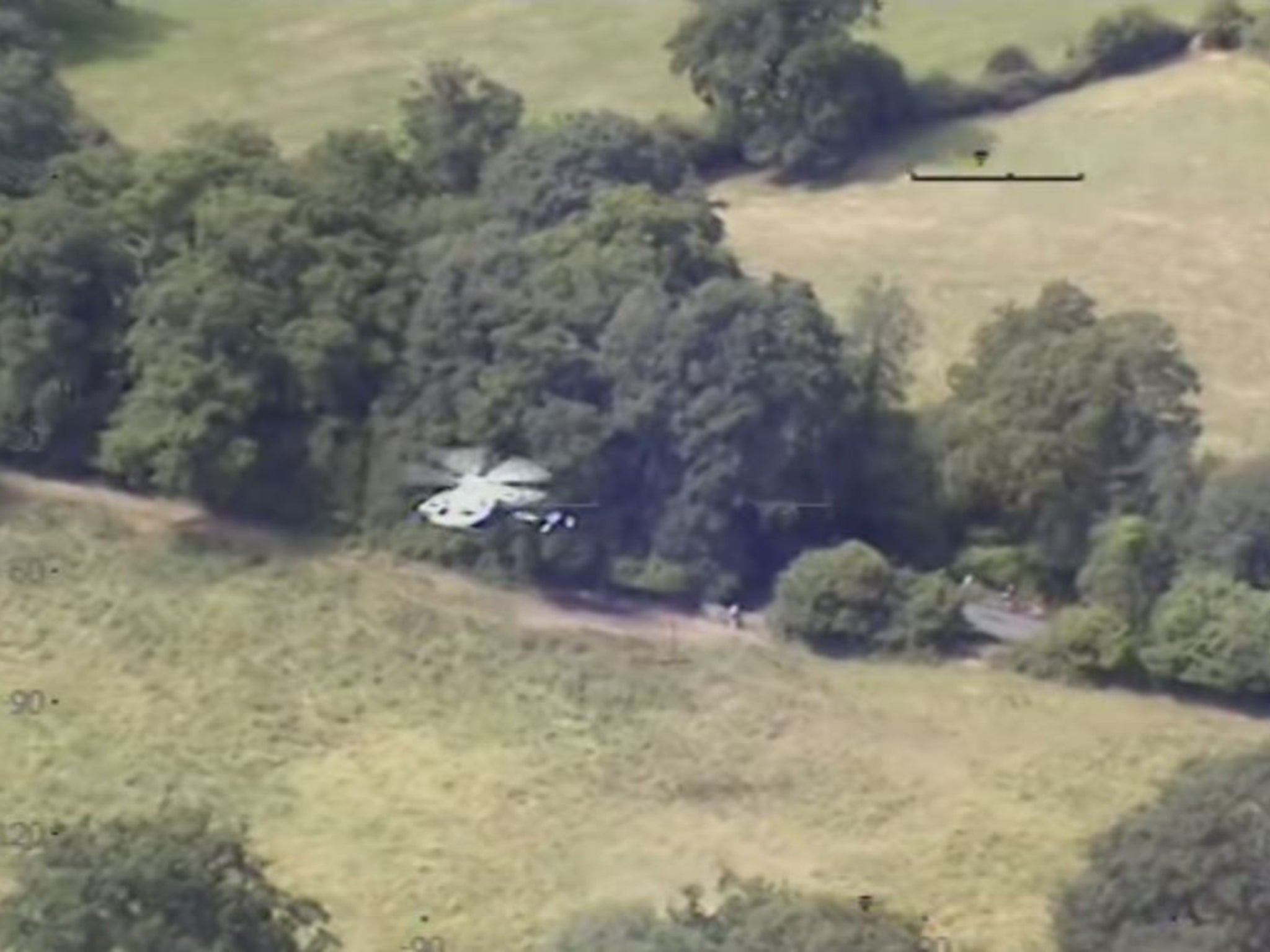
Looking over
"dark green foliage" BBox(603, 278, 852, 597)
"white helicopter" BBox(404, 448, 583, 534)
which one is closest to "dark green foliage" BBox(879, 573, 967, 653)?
"dark green foliage" BBox(603, 278, 852, 597)

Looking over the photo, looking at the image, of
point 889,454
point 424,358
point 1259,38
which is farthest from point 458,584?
point 1259,38

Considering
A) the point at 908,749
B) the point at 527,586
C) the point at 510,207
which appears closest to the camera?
the point at 908,749

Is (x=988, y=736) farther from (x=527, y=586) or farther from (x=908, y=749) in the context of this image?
(x=527, y=586)

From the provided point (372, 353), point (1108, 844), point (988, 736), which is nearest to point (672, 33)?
point (372, 353)

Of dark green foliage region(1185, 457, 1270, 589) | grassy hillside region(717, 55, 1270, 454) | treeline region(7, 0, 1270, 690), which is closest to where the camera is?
dark green foliage region(1185, 457, 1270, 589)

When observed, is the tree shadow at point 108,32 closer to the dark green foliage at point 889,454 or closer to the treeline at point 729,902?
the dark green foliage at point 889,454
